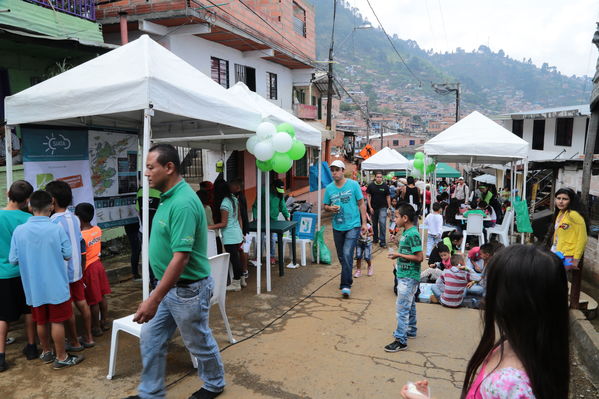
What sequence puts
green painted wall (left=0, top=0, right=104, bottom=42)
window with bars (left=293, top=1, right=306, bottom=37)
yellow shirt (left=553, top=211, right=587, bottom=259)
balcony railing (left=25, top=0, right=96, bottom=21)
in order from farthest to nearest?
window with bars (left=293, top=1, right=306, bottom=37) → balcony railing (left=25, top=0, right=96, bottom=21) → green painted wall (left=0, top=0, right=104, bottom=42) → yellow shirt (left=553, top=211, right=587, bottom=259)

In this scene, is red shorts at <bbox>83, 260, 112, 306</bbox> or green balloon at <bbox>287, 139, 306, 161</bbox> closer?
red shorts at <bbox>83, 260, 112, 306</bbox>

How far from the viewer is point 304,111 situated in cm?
1959

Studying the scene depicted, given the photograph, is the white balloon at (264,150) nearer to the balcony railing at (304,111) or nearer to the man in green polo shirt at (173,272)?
the man in green polo shirt at (173,272)

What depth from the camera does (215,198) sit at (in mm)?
5879

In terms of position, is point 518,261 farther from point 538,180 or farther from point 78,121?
point 538,180

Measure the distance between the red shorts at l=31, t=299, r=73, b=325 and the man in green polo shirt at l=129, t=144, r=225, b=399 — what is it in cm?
115

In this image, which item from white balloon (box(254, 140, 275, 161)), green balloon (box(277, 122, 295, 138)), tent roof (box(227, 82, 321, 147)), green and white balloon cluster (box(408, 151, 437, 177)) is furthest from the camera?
green and white balloon cluster (box(408, 151, 437, 177))

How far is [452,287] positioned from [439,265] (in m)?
1.04

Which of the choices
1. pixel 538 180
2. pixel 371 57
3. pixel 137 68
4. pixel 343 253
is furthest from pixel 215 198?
pixel 371 57

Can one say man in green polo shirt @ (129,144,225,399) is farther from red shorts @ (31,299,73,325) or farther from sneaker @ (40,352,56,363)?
sneaker @ (40,352,56,363)

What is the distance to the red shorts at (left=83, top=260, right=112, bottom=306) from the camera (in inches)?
162

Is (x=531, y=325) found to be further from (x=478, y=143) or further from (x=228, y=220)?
(x=478, y=143)

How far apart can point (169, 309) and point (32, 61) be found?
7.10 meters

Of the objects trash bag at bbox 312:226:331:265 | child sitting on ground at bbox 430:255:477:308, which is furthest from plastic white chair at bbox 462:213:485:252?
child sitting on ground at bbox 430:255:477:308
